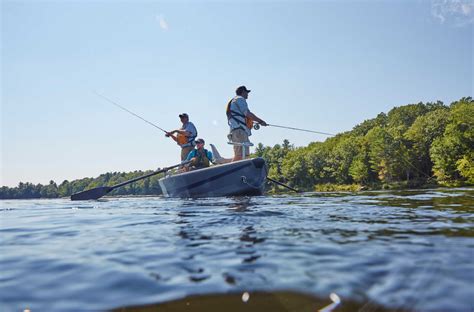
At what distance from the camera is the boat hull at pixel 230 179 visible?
1022 cm

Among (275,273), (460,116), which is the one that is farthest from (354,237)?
(460,116)

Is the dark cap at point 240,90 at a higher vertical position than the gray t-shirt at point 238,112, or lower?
higher

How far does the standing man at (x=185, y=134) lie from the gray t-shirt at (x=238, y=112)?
13.4 feet

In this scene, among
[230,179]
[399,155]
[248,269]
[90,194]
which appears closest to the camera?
[248,269]

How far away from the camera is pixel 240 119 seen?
11000 mm

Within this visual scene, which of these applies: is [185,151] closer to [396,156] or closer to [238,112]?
[238,112]

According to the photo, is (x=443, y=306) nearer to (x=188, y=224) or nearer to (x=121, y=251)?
(x=121, y=251)

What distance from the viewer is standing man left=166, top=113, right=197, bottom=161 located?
579 inches

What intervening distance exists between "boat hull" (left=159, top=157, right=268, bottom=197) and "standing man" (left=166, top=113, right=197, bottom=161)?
130 inches

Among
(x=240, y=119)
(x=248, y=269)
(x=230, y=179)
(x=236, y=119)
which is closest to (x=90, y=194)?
(x=230, y=179)

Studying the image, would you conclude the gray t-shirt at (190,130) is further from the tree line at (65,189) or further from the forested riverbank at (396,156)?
the tree line at (65,189)

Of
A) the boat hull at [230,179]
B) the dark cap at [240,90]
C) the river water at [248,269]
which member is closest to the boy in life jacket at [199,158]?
the boat hull at [230,179]

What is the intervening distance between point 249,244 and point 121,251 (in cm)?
105

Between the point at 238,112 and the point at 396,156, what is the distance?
6062 cm
